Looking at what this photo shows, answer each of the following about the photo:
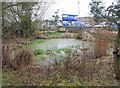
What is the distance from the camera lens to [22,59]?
3.89 metres

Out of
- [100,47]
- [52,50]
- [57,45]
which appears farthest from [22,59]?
[57,45]

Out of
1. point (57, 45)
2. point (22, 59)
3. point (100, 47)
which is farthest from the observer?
point (57, 45)

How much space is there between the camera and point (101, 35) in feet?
16.8

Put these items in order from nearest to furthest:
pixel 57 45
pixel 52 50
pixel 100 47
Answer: pixel 52 50 → pixel 100 47 → pixel 57 45

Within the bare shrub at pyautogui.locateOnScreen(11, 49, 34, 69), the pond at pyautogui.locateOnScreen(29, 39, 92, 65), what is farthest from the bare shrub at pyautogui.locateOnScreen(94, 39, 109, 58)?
the bare shrub at pyautogui.locateOnScreen(11, 49, 34, 69)

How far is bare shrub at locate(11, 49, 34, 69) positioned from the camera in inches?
150

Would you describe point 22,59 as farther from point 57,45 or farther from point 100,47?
point 57,45

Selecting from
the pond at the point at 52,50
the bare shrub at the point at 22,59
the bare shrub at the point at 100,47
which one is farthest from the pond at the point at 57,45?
the bare shrub at the point at 22,59

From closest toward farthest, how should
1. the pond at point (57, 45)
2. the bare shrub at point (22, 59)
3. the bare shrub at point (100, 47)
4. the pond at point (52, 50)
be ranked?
the bare shrub at point (22, 59) → the pond at point (52, 50) → the bare shrub at point (100, 47) → the pond at point (57, 45)

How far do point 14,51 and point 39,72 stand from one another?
33.3 inches

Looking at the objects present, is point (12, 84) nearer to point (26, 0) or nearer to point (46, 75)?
point (46, 75)

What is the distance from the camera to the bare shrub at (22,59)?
12.5 feet

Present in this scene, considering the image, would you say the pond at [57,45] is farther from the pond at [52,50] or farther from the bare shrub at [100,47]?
the bare shrub at [100,47]

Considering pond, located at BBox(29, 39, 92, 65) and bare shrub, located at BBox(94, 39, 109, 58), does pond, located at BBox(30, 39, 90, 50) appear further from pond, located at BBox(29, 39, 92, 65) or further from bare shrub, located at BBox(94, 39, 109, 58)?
bare shrub, located at BBox(94, 39, 109, 58)
